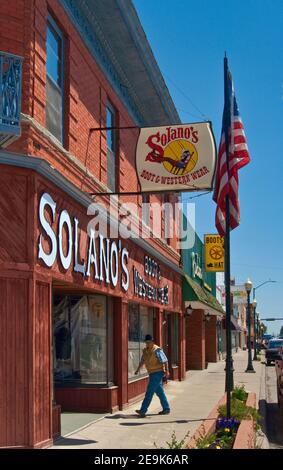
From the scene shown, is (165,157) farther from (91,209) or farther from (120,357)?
(120,357)

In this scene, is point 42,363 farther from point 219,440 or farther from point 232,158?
point 232,158

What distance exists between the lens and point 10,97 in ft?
28.2

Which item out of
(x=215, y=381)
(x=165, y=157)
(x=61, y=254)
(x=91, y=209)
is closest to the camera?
(x=61, y=254)

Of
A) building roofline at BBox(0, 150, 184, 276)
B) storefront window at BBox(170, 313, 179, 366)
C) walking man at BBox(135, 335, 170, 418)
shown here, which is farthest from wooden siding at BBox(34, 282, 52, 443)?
storefront window at BBox(170, 313, 179, 366)

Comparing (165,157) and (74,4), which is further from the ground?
(74,4)

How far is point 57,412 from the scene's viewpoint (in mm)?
10367

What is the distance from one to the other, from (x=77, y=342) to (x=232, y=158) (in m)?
4.99

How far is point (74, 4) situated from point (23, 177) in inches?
177

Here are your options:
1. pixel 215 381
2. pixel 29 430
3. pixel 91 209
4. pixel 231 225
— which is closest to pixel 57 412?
pixel 29 430

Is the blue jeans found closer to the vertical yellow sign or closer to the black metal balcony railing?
the black metal balcony railing

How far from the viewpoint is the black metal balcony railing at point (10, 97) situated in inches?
332

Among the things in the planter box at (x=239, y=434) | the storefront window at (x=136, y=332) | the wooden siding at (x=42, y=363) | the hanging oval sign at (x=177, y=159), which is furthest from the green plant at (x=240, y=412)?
the storefront window at (x=136, y=332)

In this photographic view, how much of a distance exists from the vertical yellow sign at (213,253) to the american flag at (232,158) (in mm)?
21126

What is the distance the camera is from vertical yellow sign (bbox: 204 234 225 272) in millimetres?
33062
